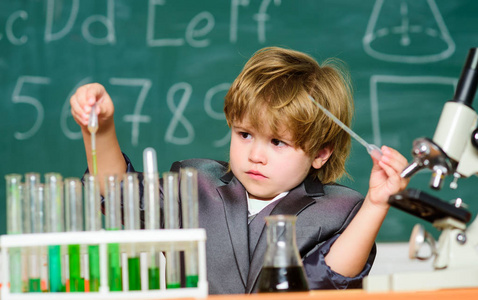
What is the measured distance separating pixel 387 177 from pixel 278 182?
30 cm

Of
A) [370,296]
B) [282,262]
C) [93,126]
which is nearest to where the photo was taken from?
[370,296]

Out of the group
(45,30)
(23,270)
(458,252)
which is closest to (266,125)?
(458,252)

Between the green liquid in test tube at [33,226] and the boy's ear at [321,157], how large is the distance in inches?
28.8

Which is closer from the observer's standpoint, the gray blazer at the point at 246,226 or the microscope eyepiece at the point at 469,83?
the microscope eyepiece at the point at 469,83

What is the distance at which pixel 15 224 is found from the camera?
80 cm

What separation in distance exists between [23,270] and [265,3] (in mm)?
1626

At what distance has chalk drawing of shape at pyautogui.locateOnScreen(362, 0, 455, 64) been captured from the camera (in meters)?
2.19

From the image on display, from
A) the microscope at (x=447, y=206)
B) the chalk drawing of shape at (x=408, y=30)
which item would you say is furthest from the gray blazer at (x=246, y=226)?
the chalk drawing of shape at (x=408, y=30)

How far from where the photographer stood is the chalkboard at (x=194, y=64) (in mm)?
2088

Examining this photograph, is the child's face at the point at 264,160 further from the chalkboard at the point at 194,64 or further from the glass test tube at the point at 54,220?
the chalkboard at the point at 194,64

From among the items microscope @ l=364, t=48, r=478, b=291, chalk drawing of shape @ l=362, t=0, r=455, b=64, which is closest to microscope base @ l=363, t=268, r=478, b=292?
microscope @ l=364, t=48, r=478, b=291

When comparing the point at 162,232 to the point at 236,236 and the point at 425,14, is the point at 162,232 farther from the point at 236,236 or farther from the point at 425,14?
the point at 425,14

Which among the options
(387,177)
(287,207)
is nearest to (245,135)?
(287,207)

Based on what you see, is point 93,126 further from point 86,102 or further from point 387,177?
point 387,177
